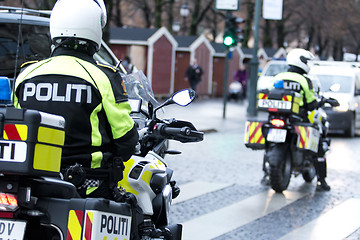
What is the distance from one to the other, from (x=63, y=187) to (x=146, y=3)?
46.3 m

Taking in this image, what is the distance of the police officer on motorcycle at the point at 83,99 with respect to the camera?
3.99 meters

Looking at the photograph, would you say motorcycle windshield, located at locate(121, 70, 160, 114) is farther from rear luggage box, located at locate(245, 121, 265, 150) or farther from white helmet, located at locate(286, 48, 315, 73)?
white helmet, located at locate(286, 48, 315, 73)

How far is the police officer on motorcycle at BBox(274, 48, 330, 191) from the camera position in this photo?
967 cm

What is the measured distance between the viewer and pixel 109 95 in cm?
404

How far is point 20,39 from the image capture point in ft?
30.6

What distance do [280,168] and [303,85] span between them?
42.5 inches

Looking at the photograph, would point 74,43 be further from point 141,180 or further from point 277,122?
point 277,122

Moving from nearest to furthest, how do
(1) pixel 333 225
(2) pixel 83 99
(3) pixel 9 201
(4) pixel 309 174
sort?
(3) pixel 9 201 < (2) pixel 83 99 < (1) pixel 333 225 < (4) pixel 309 174

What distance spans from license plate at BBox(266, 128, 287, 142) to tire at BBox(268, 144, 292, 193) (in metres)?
0.16

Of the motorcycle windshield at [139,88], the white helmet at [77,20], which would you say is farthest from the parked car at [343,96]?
the white helmet at [77,20]

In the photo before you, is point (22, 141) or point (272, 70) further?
point (272, 70)

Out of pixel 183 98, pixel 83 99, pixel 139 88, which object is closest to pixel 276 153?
pixel 139 88

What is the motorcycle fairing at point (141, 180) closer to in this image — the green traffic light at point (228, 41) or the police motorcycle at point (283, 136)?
the police motorcycle at point (283, 136)

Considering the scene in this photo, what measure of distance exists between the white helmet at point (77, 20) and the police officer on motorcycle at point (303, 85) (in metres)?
5.72
